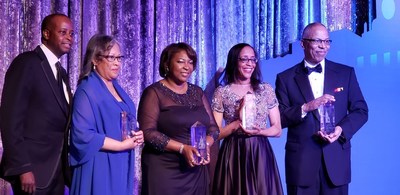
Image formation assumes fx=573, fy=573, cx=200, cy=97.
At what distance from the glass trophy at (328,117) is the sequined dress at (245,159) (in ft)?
1.15

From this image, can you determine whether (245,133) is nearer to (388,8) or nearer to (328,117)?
(328,117)

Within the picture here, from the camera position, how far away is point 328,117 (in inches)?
147

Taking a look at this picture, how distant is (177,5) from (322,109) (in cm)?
152

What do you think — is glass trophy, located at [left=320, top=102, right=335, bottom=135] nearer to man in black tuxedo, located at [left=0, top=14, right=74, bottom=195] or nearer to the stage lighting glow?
man in black tuxedo, located at [left=0, top=14, right=74, bottom=195]

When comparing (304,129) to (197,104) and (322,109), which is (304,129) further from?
(197,104)

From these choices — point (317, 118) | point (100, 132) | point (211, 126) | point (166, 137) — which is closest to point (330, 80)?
point (317, 118)

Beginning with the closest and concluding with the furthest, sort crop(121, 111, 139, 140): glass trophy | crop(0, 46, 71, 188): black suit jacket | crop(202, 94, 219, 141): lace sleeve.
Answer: crop(0, 46, 71, 188): black suit jacket
crop(121, 111, 139, 140): glass trophy
crop(202, 94, 219, 141): lace sleeve

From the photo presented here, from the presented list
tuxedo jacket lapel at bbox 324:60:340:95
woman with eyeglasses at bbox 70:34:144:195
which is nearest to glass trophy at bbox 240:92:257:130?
tuxedo jacket lapel at bbox 324:60:340:95

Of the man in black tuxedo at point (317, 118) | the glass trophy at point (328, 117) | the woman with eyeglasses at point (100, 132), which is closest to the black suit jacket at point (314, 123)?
the man in black tuxedo at point (317, 118)

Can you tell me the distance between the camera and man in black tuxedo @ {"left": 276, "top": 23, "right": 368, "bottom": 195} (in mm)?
3801

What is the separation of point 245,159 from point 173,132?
56 centimetres

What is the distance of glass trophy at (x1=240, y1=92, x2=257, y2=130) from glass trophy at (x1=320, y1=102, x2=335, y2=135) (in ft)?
1.46

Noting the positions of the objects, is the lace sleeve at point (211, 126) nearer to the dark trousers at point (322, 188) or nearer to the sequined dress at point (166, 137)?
the sequined dress at point (166, 137)

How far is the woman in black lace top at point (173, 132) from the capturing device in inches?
137
